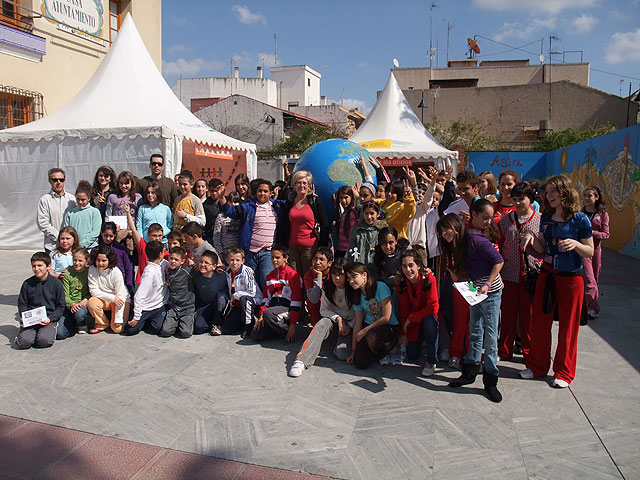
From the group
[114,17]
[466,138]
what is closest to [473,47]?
[466,138]

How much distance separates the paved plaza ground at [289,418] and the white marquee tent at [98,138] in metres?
6.15

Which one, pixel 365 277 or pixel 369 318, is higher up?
pixel 365 277

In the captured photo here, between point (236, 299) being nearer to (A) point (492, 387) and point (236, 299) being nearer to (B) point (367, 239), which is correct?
(B) point (367, 239)

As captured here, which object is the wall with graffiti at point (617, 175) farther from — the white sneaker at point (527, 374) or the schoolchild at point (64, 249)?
the schoolchild at point (64, 249)

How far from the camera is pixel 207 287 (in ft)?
18.4

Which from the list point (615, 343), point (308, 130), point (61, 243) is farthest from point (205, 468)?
point (308, 130)

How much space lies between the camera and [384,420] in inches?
139

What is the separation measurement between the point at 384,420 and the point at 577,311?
183 centimetres

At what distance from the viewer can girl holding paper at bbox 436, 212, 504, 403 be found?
3881mm

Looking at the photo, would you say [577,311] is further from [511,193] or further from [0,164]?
[0,164]

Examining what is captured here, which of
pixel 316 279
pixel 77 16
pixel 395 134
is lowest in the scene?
pixel 316 279

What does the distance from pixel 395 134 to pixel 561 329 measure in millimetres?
12697

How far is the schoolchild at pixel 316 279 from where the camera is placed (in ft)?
16.6

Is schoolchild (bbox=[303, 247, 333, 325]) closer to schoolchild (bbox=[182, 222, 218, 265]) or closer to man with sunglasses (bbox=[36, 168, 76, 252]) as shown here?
schoolchild (bbox=[182, 222, 218, 265])
